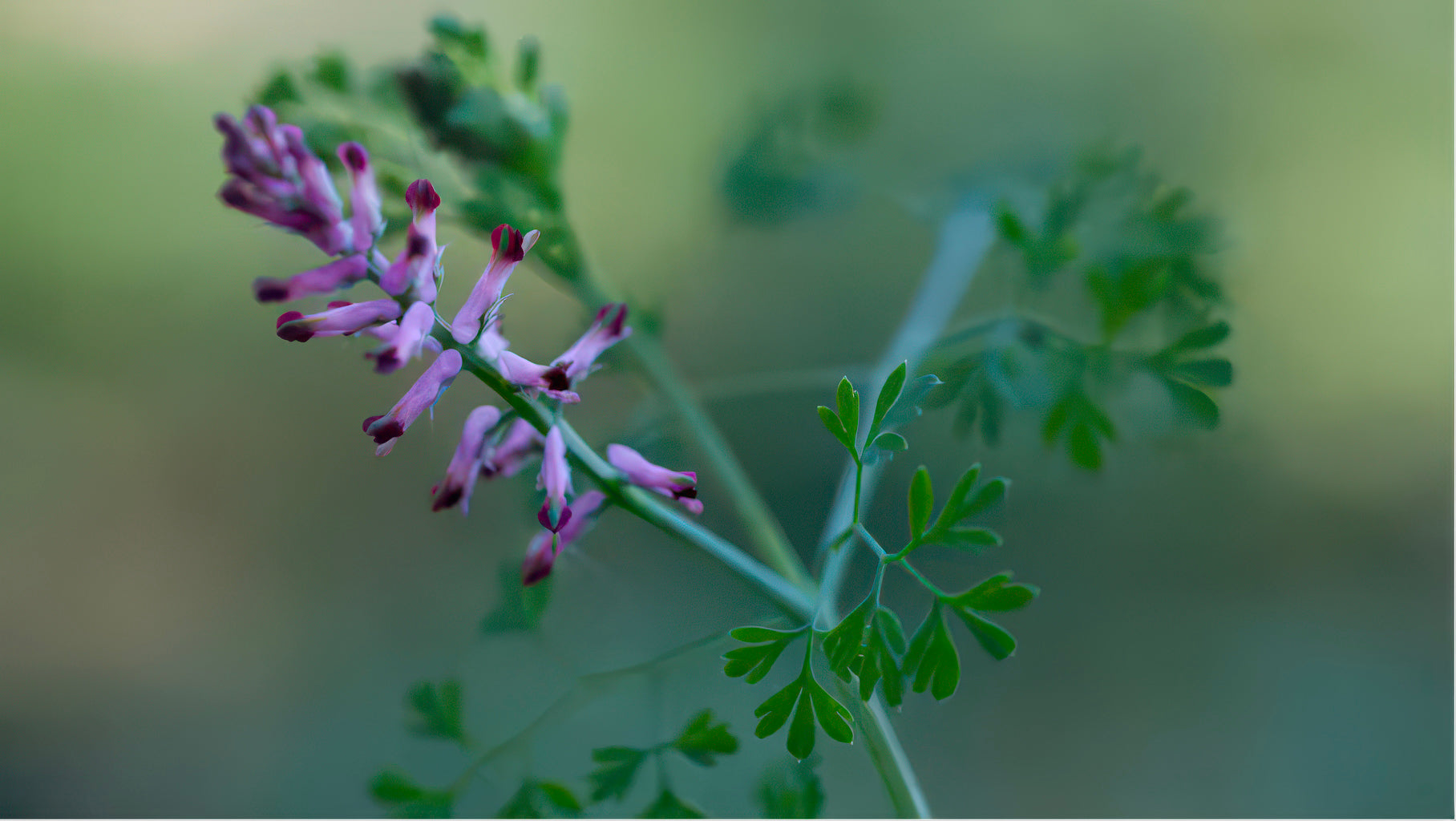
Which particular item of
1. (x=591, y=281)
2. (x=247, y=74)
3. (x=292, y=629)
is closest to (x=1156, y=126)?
(x=591, y=281)

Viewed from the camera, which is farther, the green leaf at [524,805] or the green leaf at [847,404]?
the green leaf at [524,805]

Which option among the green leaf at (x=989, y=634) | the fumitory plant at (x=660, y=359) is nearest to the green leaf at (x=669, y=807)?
the fumitory plant at (x=660, y=359)

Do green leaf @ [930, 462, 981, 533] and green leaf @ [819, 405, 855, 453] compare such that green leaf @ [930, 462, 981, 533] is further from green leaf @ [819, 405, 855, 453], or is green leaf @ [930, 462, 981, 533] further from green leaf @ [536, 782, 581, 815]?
green leaf @ [536, 782, 581, 815]

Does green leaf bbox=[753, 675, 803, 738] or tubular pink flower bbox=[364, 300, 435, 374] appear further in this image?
green leaf bbox=[753, 675, 803, 738]

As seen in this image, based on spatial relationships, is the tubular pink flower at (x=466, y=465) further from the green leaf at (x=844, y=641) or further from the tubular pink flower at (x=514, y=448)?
the green leaf at (x=844, y=641)

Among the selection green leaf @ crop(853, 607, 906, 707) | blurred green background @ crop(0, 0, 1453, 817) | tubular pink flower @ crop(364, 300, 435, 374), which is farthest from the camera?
blurred green background @ crop(0, 0, 1453, 817)

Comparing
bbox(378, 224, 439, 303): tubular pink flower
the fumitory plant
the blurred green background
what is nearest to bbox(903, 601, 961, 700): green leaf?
the fumitory plant

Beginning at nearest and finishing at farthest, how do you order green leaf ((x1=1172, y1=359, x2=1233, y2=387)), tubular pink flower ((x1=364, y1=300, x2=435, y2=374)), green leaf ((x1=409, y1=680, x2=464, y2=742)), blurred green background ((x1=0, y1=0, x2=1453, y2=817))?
tubular pink flower ((x1=364, y1=300, x2=435, y2=374)) < green leaf ((x1=1172, y1=359, x2=1233, y2=387)) < green leaf ((x1=409, y1=680, x2=464, y2=742)) < blurred green background ((x1=0, y1=0, x2=1453, y2=817))
